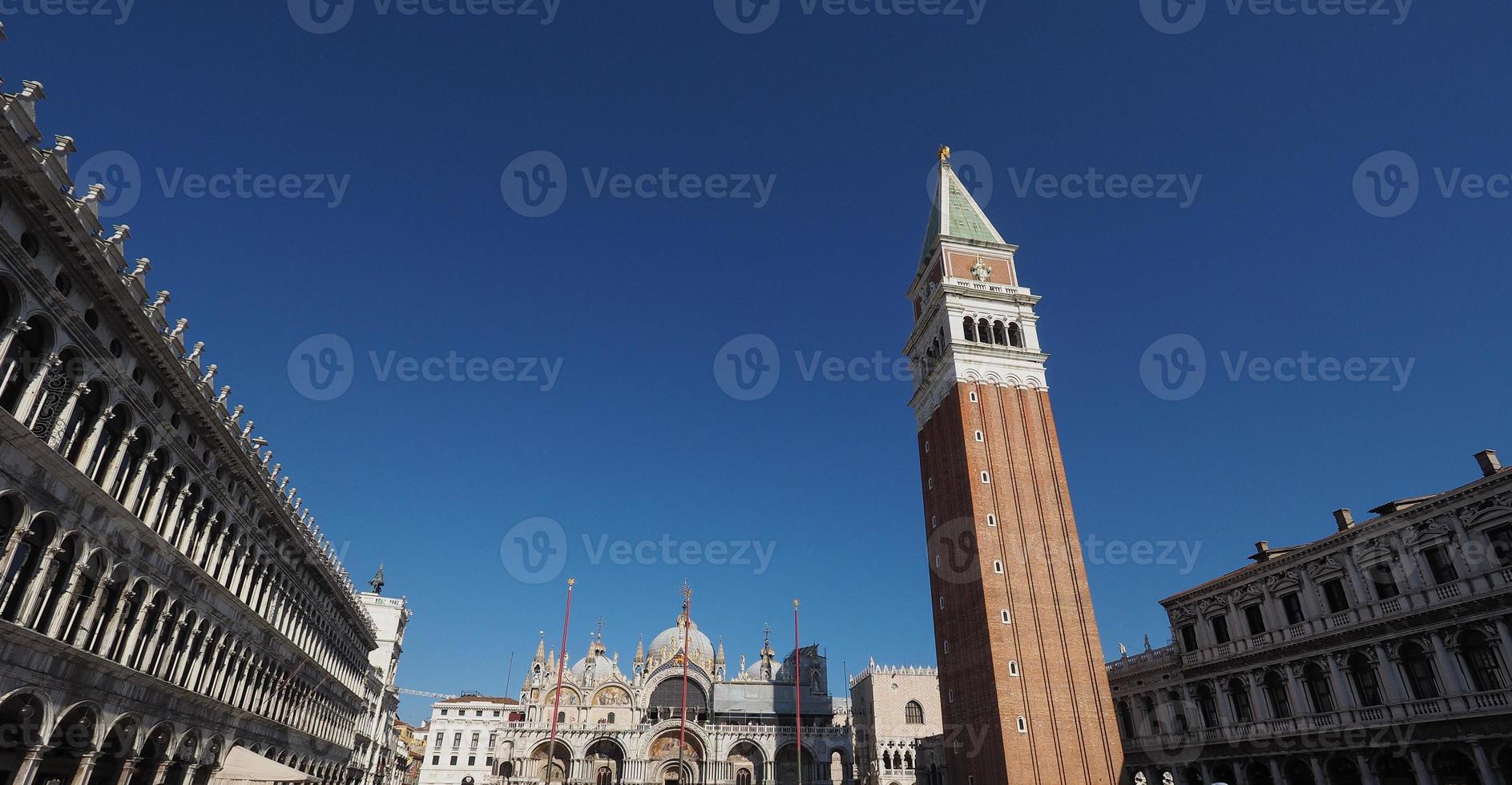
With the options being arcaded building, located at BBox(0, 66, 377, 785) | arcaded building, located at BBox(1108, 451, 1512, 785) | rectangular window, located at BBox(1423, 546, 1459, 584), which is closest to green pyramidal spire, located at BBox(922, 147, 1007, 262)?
arcaded building, located at BBox(1108, 451, 1512, 785)

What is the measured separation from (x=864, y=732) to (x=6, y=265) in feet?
227

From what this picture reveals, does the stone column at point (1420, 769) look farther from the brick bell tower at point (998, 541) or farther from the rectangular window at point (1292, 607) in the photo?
the brick bell tower at point (998, 541)

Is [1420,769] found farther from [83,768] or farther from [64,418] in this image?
[64,418]

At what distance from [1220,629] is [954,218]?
1308 inches

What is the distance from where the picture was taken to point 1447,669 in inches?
1187

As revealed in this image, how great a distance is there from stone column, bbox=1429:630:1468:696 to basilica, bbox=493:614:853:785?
4291 centimetres

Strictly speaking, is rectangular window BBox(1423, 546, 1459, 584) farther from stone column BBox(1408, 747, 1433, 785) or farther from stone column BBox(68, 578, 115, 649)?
stone column BBox(68, 578, 115, 649)

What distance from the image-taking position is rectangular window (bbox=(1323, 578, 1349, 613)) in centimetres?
3528

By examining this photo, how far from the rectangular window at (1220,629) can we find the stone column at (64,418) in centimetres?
4819

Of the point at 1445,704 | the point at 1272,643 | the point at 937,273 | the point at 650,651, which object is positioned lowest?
the point at 1445,704

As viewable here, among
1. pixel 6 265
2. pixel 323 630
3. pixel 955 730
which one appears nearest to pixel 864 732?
pixel 955 730

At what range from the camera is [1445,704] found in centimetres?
3002

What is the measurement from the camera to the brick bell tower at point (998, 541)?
1629 inches

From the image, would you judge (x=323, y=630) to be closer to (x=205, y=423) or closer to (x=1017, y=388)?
(x=205, y=423)
